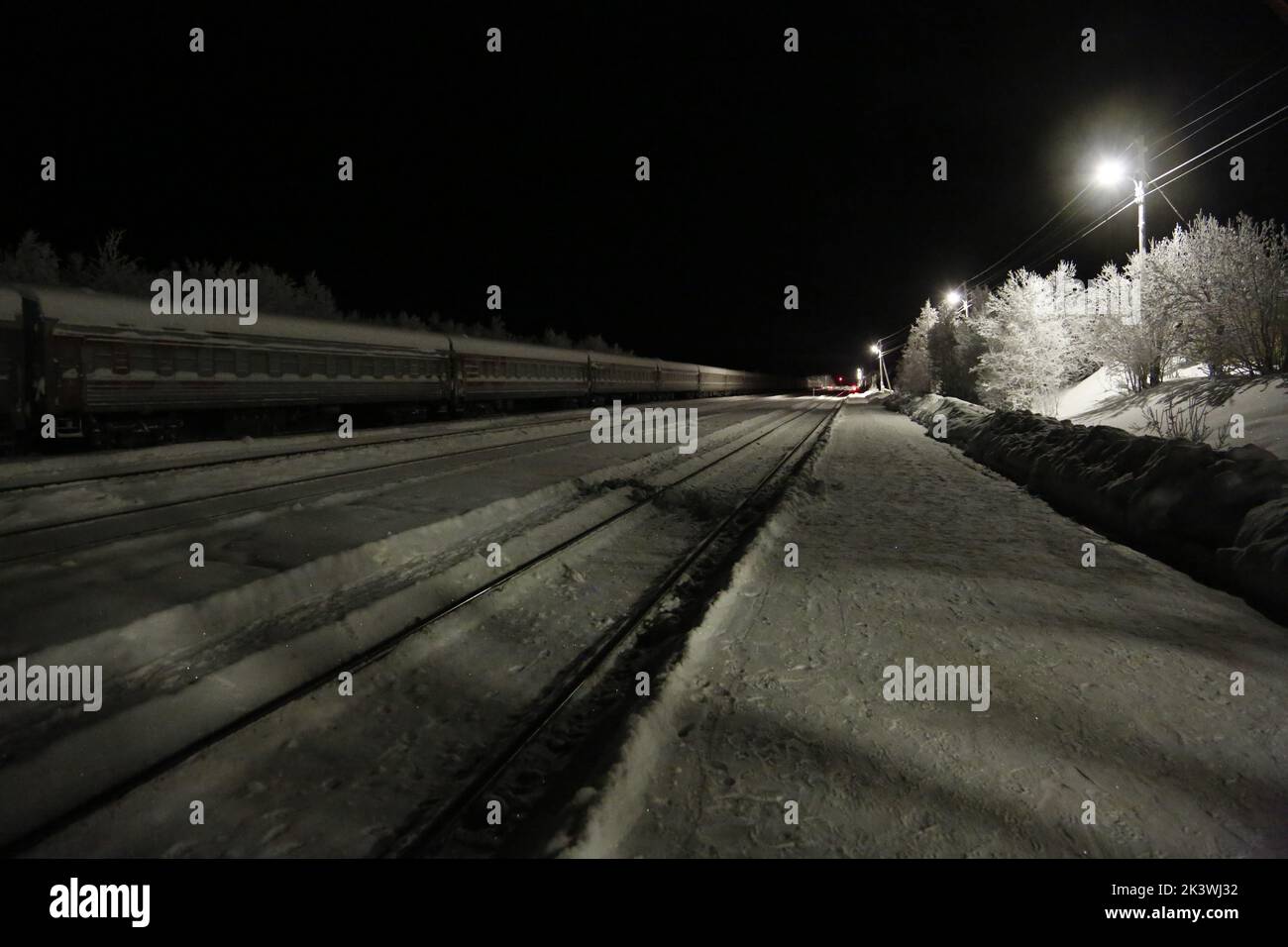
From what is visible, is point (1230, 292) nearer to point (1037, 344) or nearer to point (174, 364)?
point (1037, 344)

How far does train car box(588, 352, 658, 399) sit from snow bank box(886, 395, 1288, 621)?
28.1 meters

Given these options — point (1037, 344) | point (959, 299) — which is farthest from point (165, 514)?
point (959, 299)

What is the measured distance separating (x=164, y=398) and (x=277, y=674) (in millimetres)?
13771

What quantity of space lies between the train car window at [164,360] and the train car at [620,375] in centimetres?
2344

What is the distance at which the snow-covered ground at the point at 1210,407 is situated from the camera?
12.8 metres

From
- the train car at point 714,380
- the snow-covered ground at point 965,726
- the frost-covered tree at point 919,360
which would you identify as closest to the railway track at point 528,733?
the snow-covered ground at point 965,726

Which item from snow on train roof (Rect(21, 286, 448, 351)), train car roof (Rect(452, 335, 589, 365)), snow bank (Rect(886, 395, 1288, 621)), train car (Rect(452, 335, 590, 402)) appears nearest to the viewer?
snow bank (Rect(886, 395, 1288, 621))

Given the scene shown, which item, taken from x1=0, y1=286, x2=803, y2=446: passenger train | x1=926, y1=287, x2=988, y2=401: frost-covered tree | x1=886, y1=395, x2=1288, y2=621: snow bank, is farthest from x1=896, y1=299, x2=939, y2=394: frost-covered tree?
x1=886, y1=395, x2=1288, y2=621: snow bank

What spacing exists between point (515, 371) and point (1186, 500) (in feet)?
84.0

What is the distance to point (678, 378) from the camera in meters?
53.3

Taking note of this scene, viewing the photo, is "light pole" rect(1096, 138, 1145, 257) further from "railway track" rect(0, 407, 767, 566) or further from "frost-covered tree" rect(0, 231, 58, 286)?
"frost-covered tree" rect(0, 231, 58, 286)

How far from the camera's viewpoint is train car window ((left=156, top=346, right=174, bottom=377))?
47.6ft
